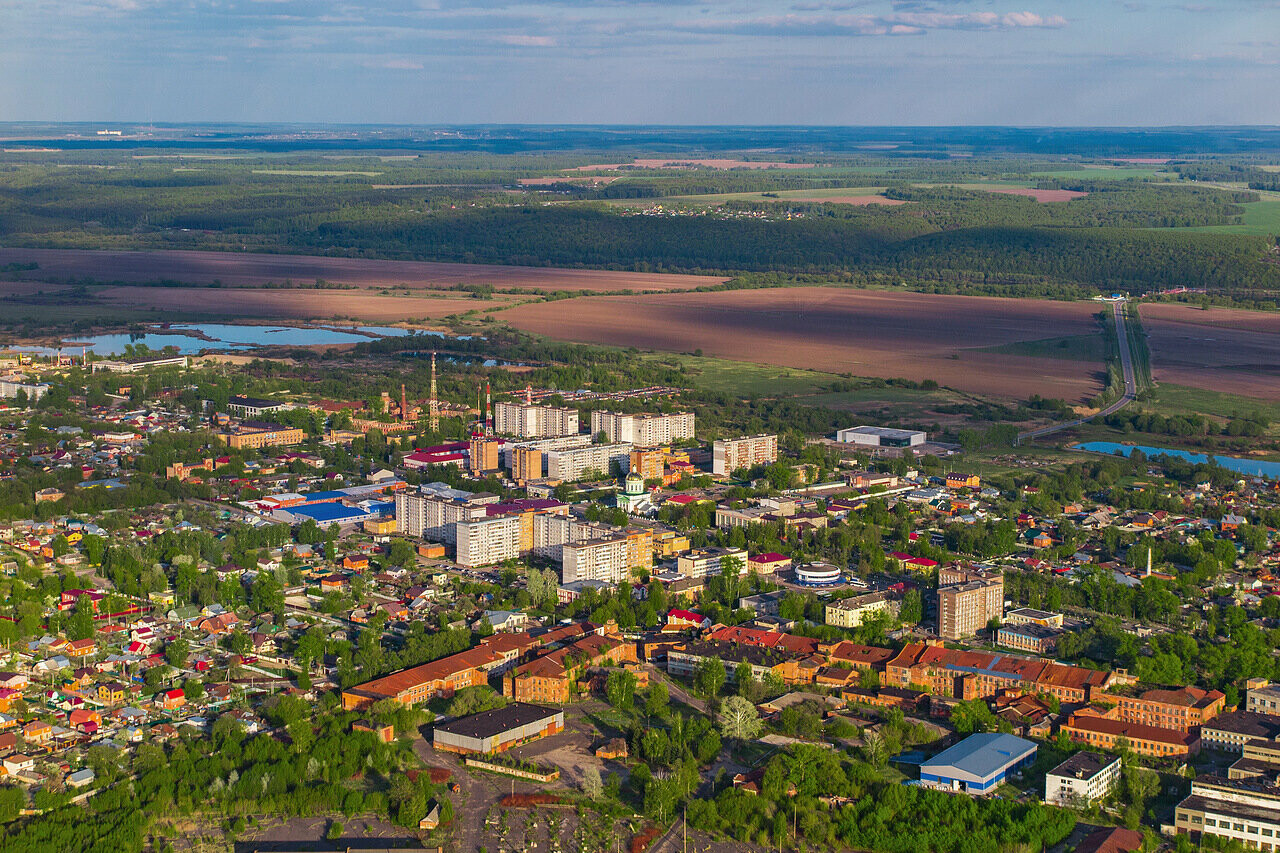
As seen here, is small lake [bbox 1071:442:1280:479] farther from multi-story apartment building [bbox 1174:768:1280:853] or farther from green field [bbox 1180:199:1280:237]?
green field [bbox 1180:199:1280:237]

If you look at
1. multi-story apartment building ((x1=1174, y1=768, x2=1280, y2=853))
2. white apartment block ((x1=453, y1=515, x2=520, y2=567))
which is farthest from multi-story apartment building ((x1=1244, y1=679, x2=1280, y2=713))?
white apartment block ((x1=453, y1=515, x2=520, y2=567))

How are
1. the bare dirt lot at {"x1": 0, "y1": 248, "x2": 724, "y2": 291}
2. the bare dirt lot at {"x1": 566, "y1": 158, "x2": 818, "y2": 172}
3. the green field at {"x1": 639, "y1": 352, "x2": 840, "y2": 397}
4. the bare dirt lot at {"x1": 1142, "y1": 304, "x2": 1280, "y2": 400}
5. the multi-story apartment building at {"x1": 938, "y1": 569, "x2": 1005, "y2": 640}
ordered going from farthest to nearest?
the bare dirt lot at {"x1": 566, "y1": 158, "x2": 818, "y2": 172}
the bare dirt lot at {"x1": 0, "y1": 248, "x2": 724, "y2": 291}
the bare dirt lot at {"x1": 1142, "y1": 304, "x2": 1280, "y2": 400}
the green field at {"x1": 639, "y1": 352, "x2": 840, "y2": 397}
the multi-story apartment building at {"x1": 938, "y1": 569, "x2": 1005, "y2": 640}

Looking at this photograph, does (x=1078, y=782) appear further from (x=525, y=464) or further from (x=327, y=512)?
(x=525, y=464)

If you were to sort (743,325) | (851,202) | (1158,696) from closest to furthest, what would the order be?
(1158,696), (743,325), (851,202)

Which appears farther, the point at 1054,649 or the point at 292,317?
the point at 292,317

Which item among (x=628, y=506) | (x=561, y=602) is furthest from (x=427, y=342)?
(x=561, y=602)

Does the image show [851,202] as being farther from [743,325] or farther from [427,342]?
[427,342]
